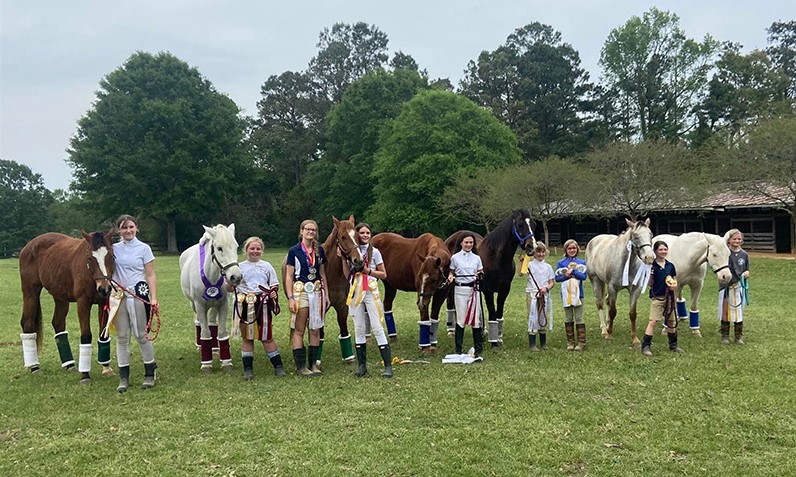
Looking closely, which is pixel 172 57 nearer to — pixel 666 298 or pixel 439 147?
pixel 439 147

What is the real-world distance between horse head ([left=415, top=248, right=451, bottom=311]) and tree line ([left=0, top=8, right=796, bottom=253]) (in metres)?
21.3

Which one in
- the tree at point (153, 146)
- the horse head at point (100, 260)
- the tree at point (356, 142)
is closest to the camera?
the horse head at point (100, 260)

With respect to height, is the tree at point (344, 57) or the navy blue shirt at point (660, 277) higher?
the tree at point (344, 57)

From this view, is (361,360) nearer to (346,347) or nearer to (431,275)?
(346,347)

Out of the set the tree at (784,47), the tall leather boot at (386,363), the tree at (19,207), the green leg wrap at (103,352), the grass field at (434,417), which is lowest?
the grass field at (434,417)

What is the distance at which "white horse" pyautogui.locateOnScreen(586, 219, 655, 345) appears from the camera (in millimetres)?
7594

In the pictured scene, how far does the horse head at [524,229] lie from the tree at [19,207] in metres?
70.1

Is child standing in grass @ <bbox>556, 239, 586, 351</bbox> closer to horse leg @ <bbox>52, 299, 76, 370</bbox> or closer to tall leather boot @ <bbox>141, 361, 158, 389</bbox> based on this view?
tall leather boot @ <bbox>141, 361, 158, 389</bbox>

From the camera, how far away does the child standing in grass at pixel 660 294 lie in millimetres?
7180

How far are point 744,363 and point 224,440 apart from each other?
6.31 m

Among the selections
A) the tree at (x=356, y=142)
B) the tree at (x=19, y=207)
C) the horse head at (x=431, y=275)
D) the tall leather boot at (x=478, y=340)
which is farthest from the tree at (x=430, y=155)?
the tree at (x=19, y=207)

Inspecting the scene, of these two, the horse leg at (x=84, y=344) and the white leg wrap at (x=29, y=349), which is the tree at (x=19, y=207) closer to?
the white leg wrap at (x=29, y=349)

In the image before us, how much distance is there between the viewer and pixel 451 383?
20.1 feet

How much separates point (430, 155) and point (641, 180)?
16001 mm
